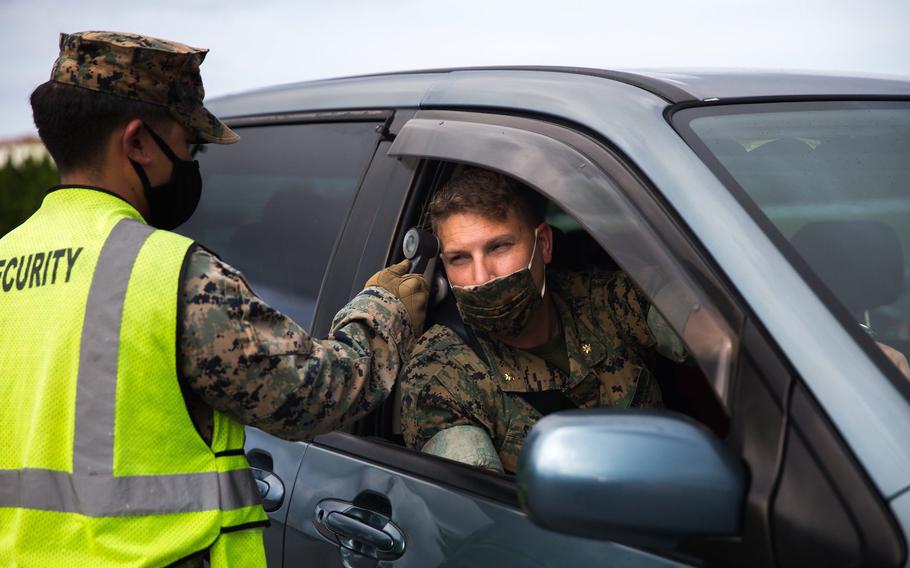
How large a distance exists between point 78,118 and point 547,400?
1.17 m

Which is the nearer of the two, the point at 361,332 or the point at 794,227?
the point at 794,227

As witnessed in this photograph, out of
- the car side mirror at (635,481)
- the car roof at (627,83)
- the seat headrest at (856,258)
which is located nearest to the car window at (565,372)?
the car roof at (627,83)

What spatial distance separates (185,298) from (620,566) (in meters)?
0.79

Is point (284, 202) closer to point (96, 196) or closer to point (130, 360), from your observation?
point (96, 196)

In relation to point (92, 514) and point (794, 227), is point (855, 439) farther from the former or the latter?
point (92, 514)

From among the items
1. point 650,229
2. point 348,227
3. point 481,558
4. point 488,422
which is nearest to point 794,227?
point 650,229

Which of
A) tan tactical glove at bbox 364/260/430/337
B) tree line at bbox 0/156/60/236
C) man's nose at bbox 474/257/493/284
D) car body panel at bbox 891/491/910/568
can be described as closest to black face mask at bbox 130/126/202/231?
tan tactical glove at bbox 364/260/430/337

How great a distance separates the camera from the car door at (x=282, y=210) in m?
2.13

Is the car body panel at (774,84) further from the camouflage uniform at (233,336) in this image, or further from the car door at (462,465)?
the camouflage uniform at (233,336)

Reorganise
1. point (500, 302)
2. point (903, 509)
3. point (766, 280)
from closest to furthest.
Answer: point (903, 509) < point (766, 280) < point (500, 302)

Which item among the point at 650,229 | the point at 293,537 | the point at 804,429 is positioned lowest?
Answer: the point at 293,537

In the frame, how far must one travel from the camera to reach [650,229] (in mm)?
1457

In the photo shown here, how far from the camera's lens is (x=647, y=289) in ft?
4.76

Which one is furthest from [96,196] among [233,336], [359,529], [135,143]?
[359,529]
